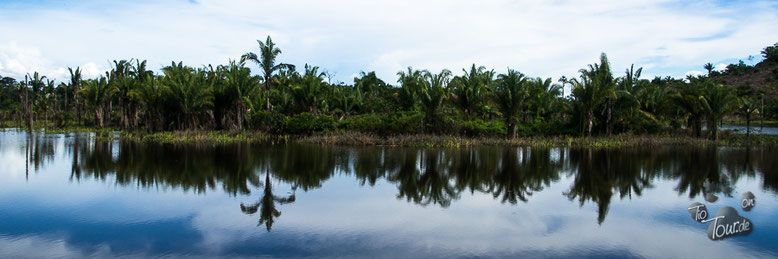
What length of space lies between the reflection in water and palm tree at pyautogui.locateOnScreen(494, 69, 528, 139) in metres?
4.25

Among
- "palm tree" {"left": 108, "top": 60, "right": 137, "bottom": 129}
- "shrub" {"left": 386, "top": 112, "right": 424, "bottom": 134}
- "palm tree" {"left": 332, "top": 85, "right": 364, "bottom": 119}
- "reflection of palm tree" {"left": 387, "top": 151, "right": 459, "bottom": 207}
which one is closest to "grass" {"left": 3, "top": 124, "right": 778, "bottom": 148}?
"shrub" {"left": 386, "top": 112, "right": 424, "bottom": 134}

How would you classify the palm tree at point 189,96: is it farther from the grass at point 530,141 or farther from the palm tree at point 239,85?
the grass at point 530,141

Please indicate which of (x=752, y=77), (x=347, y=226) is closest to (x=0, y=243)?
(x=347, y=226)

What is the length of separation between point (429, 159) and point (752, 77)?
7110 cm

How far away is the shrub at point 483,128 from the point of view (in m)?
28.0

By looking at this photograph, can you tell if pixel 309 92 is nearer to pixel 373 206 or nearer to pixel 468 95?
pixel 468 95

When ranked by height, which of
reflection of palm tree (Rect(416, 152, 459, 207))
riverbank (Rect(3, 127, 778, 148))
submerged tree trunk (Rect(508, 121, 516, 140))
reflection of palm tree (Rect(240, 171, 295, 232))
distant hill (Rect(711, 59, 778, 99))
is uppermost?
distant hill (Rect(711, 59, 778, 99))

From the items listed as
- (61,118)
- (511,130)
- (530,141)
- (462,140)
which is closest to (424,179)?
(462,140)

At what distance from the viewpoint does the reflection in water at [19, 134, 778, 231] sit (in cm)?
1234

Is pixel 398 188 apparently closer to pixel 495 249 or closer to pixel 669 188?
pixel 495 249

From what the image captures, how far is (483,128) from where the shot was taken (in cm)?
2792

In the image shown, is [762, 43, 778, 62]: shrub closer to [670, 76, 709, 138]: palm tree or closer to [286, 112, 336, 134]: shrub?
[670, 76, 709, 138]: palm tree

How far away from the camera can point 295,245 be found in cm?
757

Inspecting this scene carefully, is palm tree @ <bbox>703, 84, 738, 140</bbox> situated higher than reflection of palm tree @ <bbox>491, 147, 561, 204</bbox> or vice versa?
palm tree @ <bbox>703, 84, 738, 140</bbox>
